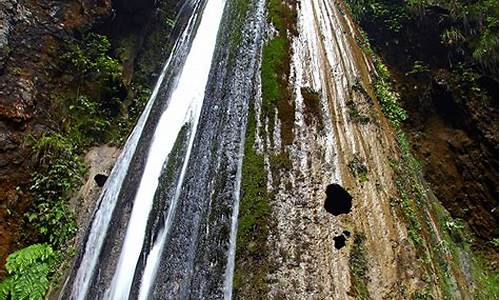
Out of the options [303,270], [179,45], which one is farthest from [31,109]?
[303,270]

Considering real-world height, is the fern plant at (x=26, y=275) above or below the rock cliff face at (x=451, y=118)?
below

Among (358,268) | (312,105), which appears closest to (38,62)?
(312,105)

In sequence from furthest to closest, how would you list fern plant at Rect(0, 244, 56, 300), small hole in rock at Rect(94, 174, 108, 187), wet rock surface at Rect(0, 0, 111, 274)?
1. small hole in rock at Rect(94, 174, 108, 187)
2. wet rock surface at Rect(0, 0, 111, 274)
3. fern plant at Rect(0, 244, 56, 300)

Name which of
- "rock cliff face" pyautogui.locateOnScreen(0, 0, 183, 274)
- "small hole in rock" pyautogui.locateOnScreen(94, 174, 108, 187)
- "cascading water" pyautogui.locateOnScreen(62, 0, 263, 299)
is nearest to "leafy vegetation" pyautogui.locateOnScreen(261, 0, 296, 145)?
"cascading water" pyautogui.locateOnScreen(62, 0, 263, 299)

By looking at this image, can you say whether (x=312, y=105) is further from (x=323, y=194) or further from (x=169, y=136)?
(x=169, y=136)

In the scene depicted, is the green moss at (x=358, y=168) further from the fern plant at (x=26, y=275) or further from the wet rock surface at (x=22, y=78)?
the wet rock surface at (x=22, y=78)

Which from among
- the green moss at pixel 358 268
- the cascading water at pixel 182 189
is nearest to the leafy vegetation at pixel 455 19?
the cascading water at pixel 182 189

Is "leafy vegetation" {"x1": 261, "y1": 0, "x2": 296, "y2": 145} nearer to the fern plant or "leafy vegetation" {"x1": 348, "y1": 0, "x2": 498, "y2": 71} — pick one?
"leafy vegetation" {"x1": 348, "y1": 0, "x2": 498, "y2": 71}
